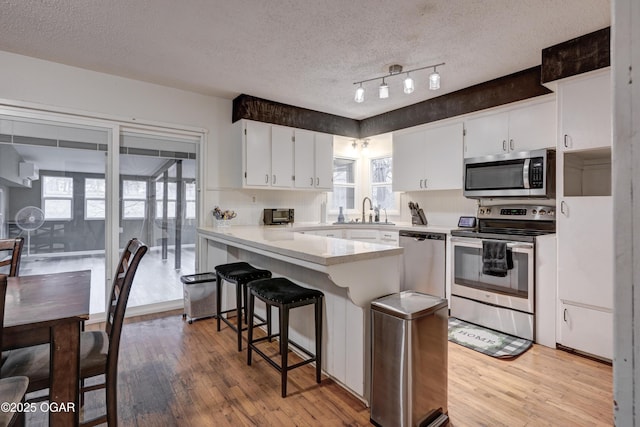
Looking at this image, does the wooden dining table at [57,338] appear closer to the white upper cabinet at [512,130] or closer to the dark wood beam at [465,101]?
the white upper cabinet at [512,130]

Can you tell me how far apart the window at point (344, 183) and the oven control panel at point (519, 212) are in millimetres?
2166

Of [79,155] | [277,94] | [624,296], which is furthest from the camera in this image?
[277,94]

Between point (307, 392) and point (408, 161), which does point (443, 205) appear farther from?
point (307, 392)

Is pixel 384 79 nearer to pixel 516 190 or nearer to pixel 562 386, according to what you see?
pixel 516 190

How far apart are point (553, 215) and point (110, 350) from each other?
354 cm

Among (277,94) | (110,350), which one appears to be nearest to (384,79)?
(277,94)

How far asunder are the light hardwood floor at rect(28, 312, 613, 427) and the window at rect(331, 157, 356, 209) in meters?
2.91

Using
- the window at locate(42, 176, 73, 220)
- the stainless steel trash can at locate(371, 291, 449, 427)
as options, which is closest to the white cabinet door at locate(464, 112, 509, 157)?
the stainless steel trash can at locate(371, 291, 449, 427)

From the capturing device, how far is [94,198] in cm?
332

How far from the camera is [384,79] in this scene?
328cm

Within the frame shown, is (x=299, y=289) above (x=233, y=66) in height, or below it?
below

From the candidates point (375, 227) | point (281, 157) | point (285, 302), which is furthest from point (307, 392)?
point (281, 157)

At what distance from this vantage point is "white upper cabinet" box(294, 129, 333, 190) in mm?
4254

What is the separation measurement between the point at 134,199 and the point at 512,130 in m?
3.98
